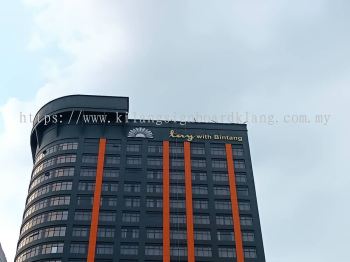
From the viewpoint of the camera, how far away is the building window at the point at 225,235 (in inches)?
3939

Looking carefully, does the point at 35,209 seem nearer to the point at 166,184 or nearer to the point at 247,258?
the point at 166,184

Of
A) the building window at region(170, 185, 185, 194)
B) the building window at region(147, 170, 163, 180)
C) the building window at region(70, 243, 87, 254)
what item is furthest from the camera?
the building window at region(147, 170, 163, 180)

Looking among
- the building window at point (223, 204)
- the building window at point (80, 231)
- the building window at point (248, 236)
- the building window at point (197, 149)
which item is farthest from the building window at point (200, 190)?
the building window at point (80, 231)

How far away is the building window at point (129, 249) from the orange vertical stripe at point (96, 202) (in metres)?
5.57

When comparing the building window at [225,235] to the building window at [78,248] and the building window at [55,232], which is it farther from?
the building window at [55,232]

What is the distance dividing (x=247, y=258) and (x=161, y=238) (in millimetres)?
17854

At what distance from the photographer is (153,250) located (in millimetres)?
97500

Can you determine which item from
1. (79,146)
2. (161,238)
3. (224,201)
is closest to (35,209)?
(79,146)

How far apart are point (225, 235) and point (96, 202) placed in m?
28.0

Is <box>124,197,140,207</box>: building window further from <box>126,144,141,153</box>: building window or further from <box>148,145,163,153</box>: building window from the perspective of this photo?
<box>148,145,163,153</box>: building window

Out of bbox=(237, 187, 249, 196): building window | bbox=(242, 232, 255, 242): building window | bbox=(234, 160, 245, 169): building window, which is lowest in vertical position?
bbox=(242, 232, 255, 242): building window

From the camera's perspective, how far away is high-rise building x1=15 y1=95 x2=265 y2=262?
321 feet

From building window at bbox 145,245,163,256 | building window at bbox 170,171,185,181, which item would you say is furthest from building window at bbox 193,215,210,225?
building window at bbox 170,171,185,181

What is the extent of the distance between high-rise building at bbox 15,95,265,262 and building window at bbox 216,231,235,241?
0.68 feet
